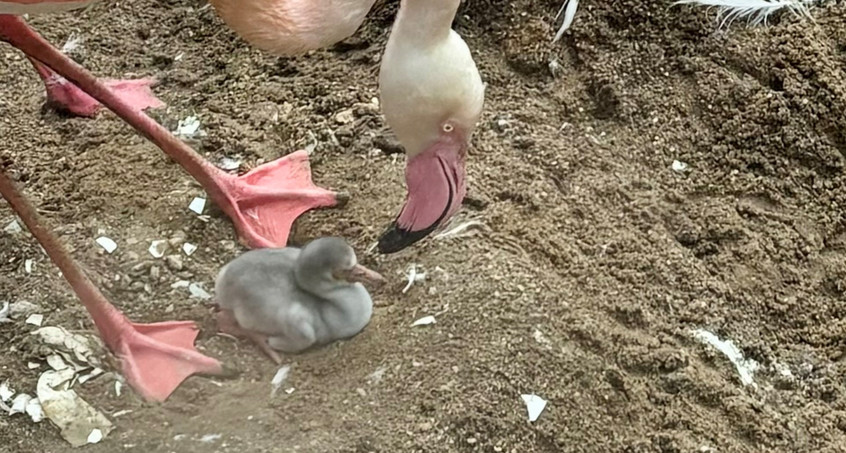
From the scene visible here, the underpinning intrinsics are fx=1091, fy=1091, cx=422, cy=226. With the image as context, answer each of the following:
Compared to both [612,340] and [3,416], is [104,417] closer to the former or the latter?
[3,416]

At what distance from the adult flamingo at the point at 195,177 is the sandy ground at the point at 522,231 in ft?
0.15

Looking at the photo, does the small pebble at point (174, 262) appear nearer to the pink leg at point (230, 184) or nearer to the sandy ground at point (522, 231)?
the sandy ground at point (522, 231)

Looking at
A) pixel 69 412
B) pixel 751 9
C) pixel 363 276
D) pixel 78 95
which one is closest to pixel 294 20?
pixel 363 276

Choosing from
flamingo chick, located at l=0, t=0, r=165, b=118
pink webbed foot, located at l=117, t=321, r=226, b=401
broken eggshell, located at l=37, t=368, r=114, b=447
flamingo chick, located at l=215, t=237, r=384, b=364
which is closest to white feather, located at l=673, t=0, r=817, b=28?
flamingo chick, located at l=215, t=237, r=384, b=364

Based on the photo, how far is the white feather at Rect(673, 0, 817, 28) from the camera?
8.80 feet

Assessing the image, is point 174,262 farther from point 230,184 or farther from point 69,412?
point 69,412

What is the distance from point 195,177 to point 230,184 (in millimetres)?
76

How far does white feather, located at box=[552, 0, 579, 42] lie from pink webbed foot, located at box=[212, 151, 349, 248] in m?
0.70

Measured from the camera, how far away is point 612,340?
207cm

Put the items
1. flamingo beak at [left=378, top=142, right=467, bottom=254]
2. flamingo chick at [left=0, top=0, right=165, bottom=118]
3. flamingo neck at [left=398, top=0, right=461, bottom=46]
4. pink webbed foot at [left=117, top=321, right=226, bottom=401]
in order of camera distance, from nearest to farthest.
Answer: flamingo neck at [left=398, top=0, right=461, bottom=46], flamingo beak at [left=378, top=142, right=467, bottom=254], pink webbed foot at [left=117, top=321, right=226, bottom=401], flamingo chick at [left=0, top=0, right=165, bottom=118]

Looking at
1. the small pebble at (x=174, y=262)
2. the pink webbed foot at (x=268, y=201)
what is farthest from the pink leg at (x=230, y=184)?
the small pebble at (x=174, y=262)

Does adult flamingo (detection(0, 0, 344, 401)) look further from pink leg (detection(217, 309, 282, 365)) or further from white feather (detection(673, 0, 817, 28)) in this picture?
white feather (detection(673, 0, 817, 28))

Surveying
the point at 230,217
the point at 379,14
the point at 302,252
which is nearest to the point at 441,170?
the point at 302,252

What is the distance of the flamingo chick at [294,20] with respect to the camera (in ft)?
6.31
